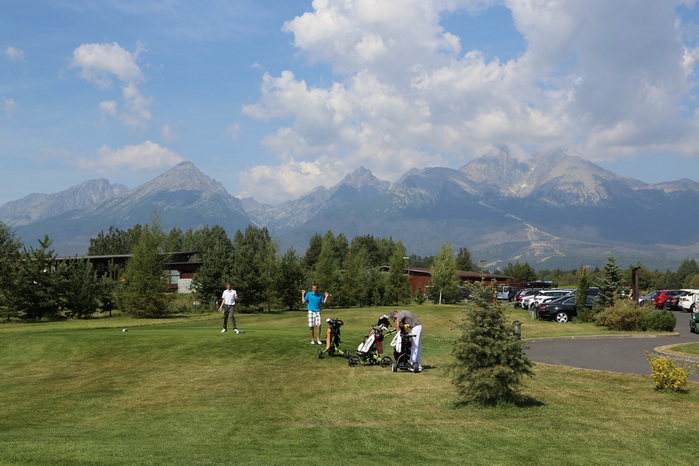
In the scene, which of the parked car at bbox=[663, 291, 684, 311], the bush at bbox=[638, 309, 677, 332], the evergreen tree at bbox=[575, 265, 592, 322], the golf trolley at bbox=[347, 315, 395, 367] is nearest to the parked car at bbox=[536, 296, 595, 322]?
the evergreen tree at bbox=[575, 265, 592, 322]

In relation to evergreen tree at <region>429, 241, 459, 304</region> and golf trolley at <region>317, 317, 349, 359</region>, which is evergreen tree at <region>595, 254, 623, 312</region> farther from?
evergreen tree at <region>429, 241, 459, 304</region>

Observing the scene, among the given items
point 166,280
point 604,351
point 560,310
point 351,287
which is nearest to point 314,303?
point 604,351

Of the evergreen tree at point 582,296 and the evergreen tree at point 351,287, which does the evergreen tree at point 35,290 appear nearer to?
the evergreen tree at point 351,287

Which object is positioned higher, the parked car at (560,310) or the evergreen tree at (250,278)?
the evergreen tree at (250,278)

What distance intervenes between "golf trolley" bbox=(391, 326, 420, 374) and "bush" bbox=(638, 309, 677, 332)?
66.6 ft

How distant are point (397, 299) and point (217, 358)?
44957mm

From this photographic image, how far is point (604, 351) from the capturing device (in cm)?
2348

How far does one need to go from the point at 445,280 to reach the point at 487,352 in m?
51.5

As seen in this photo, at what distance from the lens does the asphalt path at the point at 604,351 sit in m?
19.4

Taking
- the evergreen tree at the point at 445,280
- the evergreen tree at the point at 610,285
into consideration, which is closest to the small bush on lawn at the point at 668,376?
the evergreen tree at the point at 610,285

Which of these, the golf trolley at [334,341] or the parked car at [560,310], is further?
the parked car at [560,310]

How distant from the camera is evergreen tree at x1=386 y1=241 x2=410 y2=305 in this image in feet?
206

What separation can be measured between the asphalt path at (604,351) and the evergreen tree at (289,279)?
3040cm

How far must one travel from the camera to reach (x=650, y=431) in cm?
1066
